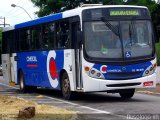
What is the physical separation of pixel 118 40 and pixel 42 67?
5.34 m

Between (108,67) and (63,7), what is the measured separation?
3500 centimetres

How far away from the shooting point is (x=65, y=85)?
65.5 ft

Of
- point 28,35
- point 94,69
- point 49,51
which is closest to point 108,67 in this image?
point 94,69

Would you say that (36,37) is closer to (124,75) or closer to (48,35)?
(48,35)

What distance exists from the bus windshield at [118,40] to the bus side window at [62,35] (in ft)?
5.03

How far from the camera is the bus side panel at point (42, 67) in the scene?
20911 mm

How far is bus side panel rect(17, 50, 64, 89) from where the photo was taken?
68.6 feet

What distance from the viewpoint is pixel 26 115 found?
42.7 ft

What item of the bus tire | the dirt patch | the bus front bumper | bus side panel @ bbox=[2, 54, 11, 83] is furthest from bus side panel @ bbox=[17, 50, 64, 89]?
the dirt patch

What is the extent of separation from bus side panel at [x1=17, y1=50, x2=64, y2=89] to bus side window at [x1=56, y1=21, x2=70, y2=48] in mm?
303

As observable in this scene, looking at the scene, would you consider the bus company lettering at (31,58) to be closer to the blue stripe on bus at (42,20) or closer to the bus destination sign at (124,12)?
the blue stripe on bus at (42,20)

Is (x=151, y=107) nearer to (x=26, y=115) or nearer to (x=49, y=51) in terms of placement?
(x=26, y=115)

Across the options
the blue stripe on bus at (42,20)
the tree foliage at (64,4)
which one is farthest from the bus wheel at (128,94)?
the tree foliage at (64,4)

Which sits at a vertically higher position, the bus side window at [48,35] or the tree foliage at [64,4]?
the tree foliage at [64,4]
